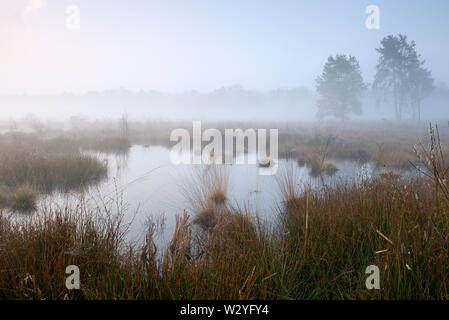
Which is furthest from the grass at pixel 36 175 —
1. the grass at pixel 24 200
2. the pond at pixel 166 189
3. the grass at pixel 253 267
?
the grass at pixel 253 267

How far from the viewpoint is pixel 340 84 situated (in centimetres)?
3675

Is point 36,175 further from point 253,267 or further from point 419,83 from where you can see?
point 419,83

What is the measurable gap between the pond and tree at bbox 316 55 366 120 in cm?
3029

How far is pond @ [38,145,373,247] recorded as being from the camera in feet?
16.4

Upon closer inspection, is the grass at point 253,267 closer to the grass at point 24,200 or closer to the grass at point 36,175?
the grass at point 24,200

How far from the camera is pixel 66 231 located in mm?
2568

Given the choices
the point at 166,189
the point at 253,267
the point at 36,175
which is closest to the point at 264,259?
the point at 253,267

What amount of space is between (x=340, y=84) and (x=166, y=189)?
36.2 meters

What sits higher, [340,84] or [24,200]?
[340,84]

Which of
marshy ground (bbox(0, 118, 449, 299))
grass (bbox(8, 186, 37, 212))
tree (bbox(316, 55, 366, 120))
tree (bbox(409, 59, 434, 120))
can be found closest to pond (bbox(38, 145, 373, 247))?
grass (bbox(8, 186, 37, 212))

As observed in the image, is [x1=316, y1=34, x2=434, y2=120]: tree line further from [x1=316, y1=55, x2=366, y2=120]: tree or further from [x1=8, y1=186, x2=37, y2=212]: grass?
[x1=8, y1=186, x2=37, y2=212]: grass

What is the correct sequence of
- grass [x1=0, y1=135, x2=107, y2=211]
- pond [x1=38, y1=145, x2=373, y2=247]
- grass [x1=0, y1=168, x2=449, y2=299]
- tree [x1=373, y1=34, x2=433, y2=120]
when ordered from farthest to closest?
tree [x1=373, y1=34, x2=433, y2=120] → grass [x1=0, y1=135, x2=107, y2=211] → pond [x1=38, y1=145, x2=373, y2=247] → grass [x1=0, y1=168, x2=449, y2=299]

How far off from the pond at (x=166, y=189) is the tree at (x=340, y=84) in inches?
1193
